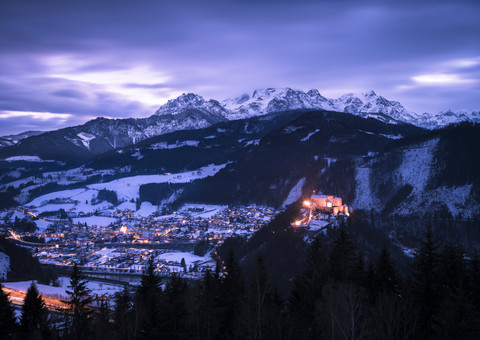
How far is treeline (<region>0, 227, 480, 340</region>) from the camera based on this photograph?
20750 millimetres

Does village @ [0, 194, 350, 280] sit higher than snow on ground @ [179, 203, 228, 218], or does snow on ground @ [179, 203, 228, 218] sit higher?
snow on ground @ [179, 203, 228, 218]

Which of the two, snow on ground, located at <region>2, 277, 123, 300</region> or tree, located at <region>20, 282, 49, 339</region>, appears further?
snow on ground, located at <region>2, 277, 123, 300</region>

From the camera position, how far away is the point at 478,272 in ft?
95.9

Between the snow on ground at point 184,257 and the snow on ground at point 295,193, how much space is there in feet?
204

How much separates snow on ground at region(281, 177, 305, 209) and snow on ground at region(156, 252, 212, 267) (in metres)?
62.2

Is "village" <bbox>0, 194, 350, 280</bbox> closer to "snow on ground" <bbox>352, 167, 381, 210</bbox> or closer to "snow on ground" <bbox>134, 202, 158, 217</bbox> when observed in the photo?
"snow on ground" <bbox>134, 202, 158, 217</bbox>

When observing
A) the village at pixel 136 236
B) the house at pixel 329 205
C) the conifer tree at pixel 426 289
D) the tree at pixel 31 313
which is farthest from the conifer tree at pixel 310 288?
the house at pixel 329 205

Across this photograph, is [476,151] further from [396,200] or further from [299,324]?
[299,324]

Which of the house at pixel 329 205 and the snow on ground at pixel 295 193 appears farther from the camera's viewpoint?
the snow on ground at pixel 295 193

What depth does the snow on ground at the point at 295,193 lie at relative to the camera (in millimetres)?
160175

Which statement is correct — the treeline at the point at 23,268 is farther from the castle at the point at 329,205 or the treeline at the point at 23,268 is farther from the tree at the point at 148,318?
the tree at the point at 148,318

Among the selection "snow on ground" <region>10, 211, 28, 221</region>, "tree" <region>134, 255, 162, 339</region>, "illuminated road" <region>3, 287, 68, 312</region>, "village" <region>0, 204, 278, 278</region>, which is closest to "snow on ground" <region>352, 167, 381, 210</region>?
"village" <region>0, 204, 278, 278</region>

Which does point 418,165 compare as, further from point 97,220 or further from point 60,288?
point 97,220

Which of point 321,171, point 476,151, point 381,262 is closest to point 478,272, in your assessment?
point 381,262
